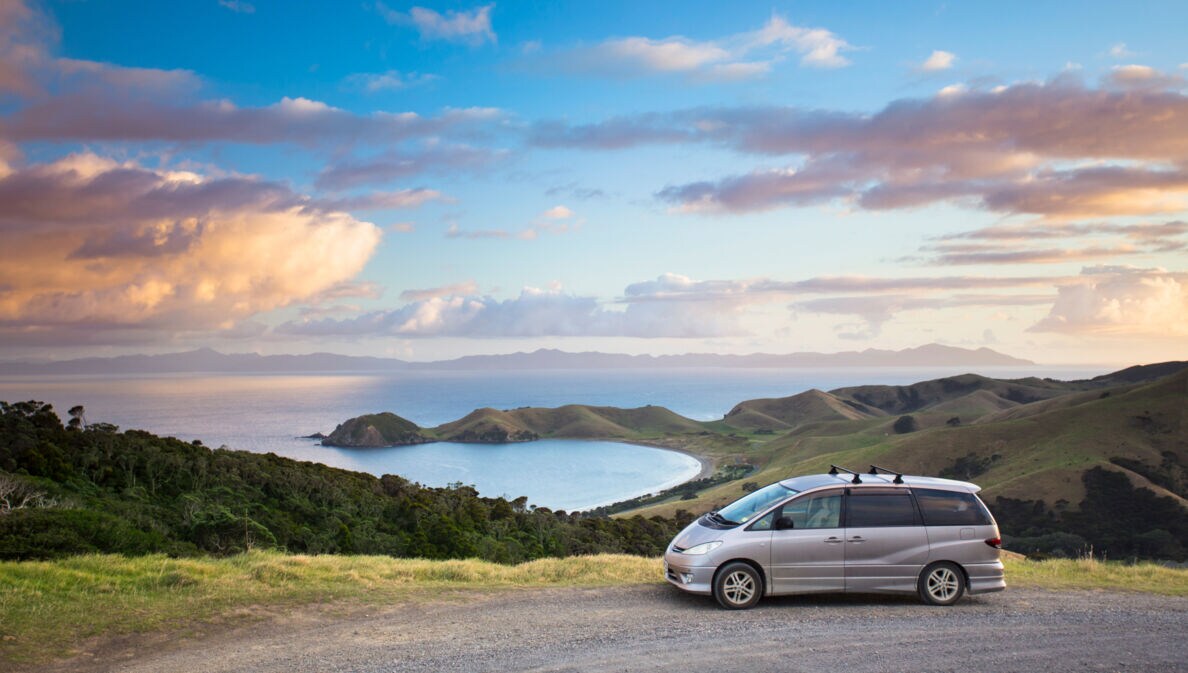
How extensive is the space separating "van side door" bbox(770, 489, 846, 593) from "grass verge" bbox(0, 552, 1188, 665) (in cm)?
290

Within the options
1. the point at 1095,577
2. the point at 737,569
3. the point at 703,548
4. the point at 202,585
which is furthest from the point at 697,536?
the point at 1095,577

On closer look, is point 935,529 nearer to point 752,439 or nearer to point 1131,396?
point 1131,396

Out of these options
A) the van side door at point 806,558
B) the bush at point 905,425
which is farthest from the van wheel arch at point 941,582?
the bush at point 905,425

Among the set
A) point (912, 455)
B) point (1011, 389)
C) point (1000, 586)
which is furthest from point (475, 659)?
point (1011, 389)

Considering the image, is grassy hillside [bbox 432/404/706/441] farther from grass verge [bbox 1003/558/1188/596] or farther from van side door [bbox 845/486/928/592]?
van side door [bbox 845/486/928/592]

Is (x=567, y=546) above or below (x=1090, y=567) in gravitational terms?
below

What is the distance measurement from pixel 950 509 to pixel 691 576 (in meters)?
4.02

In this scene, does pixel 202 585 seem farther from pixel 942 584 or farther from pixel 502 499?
pixel 502 499

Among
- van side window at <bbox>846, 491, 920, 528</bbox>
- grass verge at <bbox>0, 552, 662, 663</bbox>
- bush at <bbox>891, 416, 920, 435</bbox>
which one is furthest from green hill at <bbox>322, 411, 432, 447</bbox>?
van side window at <bbox>846, 491, 920, 528</bbox>

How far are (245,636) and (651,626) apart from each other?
514cm

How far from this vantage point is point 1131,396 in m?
90.4

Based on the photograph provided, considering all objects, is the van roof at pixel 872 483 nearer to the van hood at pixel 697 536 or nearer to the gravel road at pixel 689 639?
the van hood at pixel 697 536

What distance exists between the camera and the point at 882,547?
36.0 feet

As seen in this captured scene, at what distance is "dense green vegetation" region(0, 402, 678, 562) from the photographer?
17.4 m
